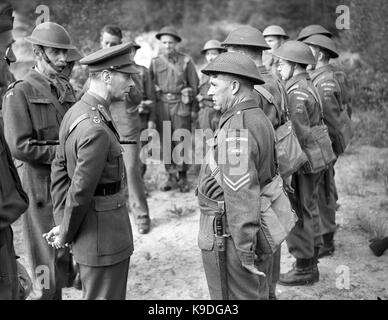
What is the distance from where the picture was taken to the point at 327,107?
18.1 feet

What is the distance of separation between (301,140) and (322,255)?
1.68 m

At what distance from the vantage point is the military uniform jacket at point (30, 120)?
12.5 ft

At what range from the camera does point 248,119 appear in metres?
3.16

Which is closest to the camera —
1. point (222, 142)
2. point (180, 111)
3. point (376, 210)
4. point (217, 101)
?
point (222, 142)

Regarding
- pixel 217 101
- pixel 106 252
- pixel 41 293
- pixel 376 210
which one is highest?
pixel 217 101

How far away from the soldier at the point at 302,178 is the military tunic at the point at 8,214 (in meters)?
2.97

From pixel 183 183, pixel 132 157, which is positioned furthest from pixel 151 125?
pixel 132 157

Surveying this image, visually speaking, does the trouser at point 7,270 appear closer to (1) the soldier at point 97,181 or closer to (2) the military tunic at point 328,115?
(1) the soldier at point 97,181

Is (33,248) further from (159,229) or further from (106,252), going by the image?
(159,229)

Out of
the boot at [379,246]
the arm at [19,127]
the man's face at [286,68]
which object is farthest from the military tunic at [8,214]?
the boot at [379,246]

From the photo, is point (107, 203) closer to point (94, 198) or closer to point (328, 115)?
point (94, 198)

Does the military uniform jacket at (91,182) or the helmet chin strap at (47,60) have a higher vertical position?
the helmet chin strap at (47,60)
